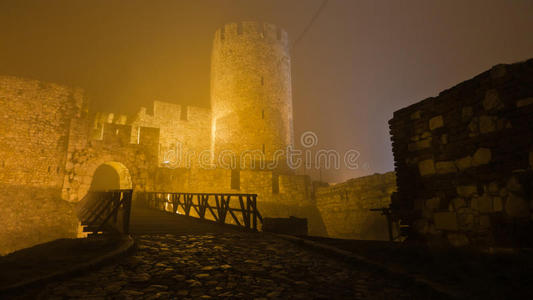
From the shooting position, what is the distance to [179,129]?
2009 cm

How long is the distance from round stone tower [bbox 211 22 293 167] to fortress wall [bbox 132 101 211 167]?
107cm

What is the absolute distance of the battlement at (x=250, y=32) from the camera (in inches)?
779

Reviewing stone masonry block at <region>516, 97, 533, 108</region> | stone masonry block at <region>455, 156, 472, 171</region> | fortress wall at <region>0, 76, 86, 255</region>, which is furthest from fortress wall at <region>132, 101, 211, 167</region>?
stone masonry block at <region>516, 97, 533, 108</region>

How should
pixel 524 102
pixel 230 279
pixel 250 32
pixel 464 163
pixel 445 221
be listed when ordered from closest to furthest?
1. pixel 230 279
2. pixel 524 102
3. pixel 464 163
4. pixel 445 221
5. pixel 250 32

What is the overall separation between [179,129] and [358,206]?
45.5ft

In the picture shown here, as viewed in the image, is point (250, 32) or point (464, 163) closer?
point (464, 163)

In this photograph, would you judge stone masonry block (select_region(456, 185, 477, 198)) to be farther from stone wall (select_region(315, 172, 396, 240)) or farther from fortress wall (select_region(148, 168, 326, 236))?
fortress wall (select_region(148, 168, 326, 236))

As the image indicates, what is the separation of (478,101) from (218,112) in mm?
17437

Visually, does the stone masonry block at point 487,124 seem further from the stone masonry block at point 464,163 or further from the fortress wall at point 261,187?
the fortress wall at point 261,187

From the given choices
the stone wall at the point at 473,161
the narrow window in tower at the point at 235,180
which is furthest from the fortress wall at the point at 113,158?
the stone wall at the point at 473,161

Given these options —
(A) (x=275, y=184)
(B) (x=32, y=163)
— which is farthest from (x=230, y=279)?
(B) (x=32, y=163)

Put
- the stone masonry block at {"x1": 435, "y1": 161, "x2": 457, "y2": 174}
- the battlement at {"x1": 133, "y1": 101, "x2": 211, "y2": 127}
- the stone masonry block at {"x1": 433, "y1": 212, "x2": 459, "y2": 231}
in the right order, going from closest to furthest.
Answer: the stone masonry block at {"x1": 433, "y1": 212, "x2": 459, "y2": 231} < the stone masonry block at {"x1": 435, "y1": 161, "x2": 457, "y2": 174} < the battlement at {"x1": 133, "y1": 101, "x2": 211, "y2": 127}

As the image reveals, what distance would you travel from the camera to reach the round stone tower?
61.6 ft

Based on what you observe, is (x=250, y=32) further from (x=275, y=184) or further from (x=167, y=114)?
(x=275, y=184)
